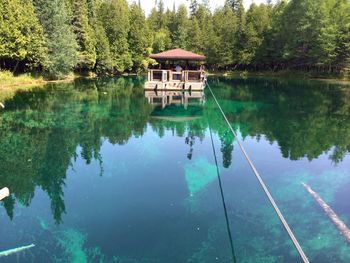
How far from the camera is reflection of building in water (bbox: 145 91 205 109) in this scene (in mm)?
27272

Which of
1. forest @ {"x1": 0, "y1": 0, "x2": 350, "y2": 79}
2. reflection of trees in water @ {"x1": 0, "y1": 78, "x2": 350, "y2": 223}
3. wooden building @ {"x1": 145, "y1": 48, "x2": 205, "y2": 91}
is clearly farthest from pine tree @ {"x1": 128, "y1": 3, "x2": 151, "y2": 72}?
reflection of trees in water @ {"x1": 0, "y1": 78, "x2": 350, "y2": 223}

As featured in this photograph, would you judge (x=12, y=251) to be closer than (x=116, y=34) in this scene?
Yes

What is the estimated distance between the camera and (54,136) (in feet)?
54.5

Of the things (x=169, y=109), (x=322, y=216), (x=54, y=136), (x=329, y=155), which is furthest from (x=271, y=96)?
(x=322, y=216)

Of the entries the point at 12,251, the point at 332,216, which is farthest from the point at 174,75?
the point at 12,251

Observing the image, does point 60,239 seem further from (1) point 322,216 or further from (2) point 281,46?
(2) point 281,46

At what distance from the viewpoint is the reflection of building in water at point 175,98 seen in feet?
89.5

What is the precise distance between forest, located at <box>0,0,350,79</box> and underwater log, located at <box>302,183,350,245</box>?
34089 millimetres

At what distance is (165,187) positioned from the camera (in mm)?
10617

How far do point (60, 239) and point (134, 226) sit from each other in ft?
5.28

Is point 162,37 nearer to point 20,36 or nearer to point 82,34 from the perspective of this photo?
point 82,34

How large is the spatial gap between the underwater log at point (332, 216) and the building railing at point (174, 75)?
2513cm

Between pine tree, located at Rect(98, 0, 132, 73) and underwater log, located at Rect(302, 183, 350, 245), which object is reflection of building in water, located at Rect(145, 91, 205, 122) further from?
pine tree, located at Rect(98, 0, 132, 73)

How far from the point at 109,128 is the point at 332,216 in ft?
41.2
